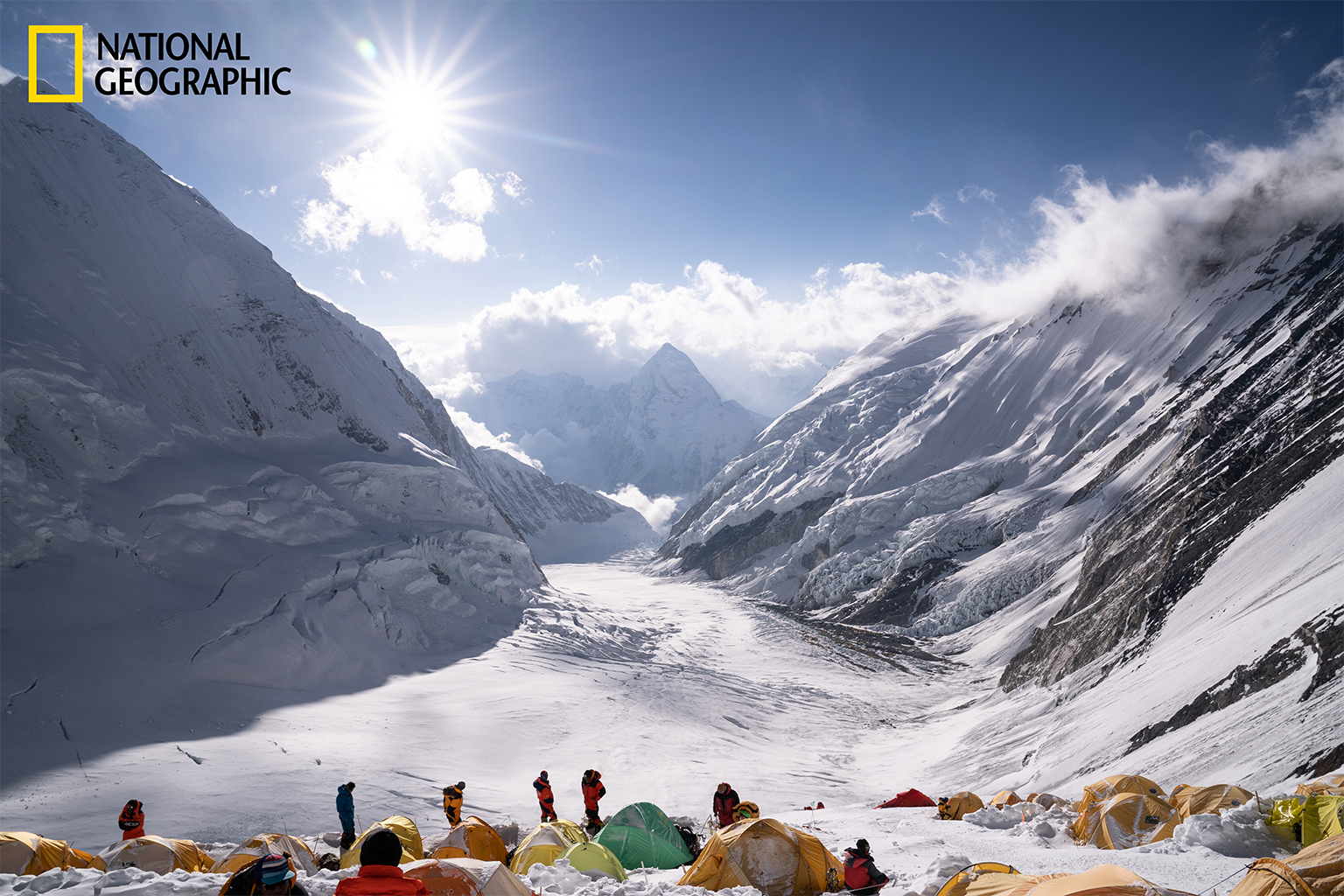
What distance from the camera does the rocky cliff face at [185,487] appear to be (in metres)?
26.5

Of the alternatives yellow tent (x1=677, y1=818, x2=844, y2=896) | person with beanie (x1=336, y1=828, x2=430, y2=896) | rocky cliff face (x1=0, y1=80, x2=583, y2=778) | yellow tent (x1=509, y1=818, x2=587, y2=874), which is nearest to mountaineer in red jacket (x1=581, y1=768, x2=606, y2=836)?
yellow tent (x1=509, y1=818, x2=587, y2=874)

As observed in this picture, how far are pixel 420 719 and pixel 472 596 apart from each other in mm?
21188

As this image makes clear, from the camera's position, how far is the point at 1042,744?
23797mm

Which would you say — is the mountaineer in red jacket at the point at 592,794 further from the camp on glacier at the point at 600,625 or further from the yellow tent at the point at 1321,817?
the yellow tent at the point at 1321,817

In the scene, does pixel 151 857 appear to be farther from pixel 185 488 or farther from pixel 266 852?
pixel 185 488

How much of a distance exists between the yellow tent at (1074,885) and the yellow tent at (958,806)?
1056 centimetres

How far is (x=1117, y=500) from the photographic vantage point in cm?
5269

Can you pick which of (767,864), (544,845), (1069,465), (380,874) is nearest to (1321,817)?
(767,864)

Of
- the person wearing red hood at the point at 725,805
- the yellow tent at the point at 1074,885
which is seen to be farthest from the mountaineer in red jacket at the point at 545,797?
the yellow tent at the point at 1074,885

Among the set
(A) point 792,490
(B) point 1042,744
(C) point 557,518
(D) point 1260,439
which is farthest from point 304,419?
(C) point 557,518

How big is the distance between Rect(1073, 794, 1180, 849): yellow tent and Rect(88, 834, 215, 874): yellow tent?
54.9 ft

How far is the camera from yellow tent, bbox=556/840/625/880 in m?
11.1

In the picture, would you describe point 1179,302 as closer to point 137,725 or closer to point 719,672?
point 719,672

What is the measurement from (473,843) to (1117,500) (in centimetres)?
5689
